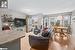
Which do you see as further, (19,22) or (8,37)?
(19,22)

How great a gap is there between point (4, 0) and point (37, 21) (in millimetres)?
7901

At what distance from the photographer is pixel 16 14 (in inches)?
332

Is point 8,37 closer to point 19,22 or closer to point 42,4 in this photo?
point 42,4

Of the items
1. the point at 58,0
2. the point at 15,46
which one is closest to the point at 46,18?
the point at 58,0

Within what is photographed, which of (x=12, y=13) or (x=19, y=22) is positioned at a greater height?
(x=12, y=13)

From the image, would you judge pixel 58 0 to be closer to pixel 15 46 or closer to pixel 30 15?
pixel 15 46

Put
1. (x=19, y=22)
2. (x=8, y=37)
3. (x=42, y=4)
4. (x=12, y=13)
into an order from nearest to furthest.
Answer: (x=8, y=37) < (x=42, y=4) < (x=12, y=13) < (x=19, y=22)

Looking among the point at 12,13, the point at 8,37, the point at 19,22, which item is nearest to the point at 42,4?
the point at 12,13

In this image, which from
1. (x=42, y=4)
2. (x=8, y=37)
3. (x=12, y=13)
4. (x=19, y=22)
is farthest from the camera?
(x=19, y=22)

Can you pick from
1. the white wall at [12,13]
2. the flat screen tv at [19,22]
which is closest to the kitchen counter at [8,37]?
the white wall at [12,13]

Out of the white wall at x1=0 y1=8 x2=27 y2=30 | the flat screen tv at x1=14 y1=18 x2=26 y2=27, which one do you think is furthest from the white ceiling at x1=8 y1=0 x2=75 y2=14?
the flat screen tv at x1=14 y1=18 x2=26 y2=27

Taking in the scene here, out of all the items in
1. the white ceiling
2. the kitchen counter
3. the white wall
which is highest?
the white ceiling

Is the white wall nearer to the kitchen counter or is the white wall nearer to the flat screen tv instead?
the flat screen tv

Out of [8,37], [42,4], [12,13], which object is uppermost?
[42,4]
